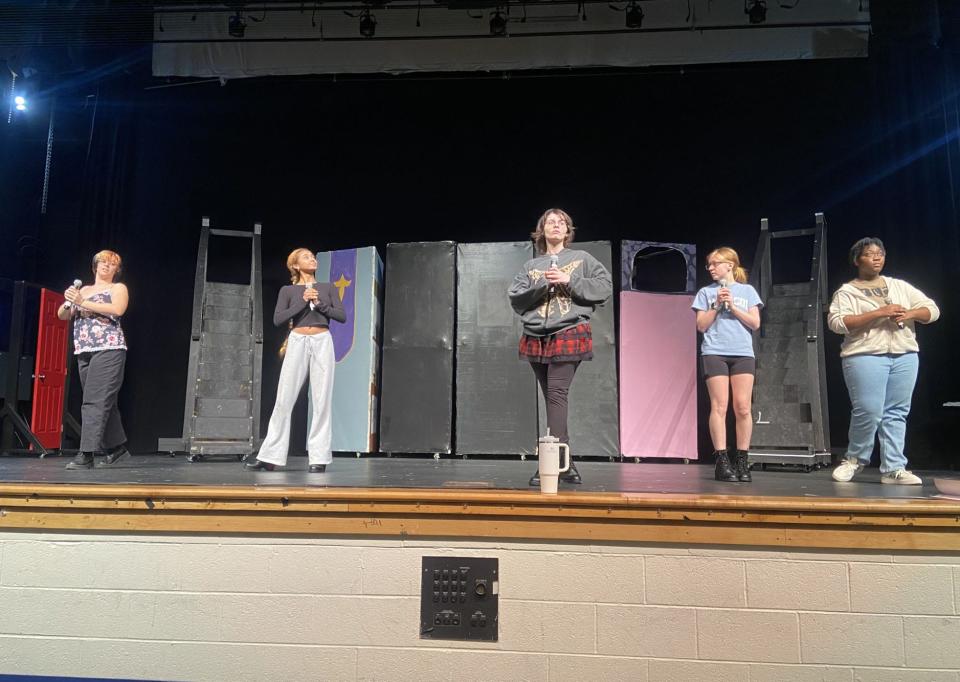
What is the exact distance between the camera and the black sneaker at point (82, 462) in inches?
148

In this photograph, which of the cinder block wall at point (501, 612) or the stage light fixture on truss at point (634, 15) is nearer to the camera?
the cinder block wall at point (501, 612)

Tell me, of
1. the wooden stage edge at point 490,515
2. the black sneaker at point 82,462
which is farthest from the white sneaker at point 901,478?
the black sneaker at point 82,462

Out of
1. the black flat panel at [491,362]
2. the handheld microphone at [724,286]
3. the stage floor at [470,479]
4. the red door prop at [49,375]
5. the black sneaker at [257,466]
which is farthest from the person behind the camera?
the red door prop at [49,375]

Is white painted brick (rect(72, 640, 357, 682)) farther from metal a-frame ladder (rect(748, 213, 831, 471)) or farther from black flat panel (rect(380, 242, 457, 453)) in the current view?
black flat panel (rect(380, 242, 457, 453))

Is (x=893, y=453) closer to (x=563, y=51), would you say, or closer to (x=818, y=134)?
(x=818, y=134)

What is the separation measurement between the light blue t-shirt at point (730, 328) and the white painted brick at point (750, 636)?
1846 millimetres

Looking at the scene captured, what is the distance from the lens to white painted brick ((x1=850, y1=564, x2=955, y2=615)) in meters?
1.84

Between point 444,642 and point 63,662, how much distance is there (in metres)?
1.24

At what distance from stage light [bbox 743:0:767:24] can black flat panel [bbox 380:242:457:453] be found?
10.3 ft

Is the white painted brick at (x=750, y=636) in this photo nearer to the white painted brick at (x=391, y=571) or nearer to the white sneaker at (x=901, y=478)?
the white painted brick at (x=391, y=571)

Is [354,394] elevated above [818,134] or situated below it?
below

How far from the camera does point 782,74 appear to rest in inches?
230

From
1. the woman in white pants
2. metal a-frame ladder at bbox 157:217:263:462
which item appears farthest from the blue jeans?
metal a-frame ladder at bbox 157:217:263:462

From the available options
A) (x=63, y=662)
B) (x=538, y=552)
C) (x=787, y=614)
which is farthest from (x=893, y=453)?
(x=63, y=662)
